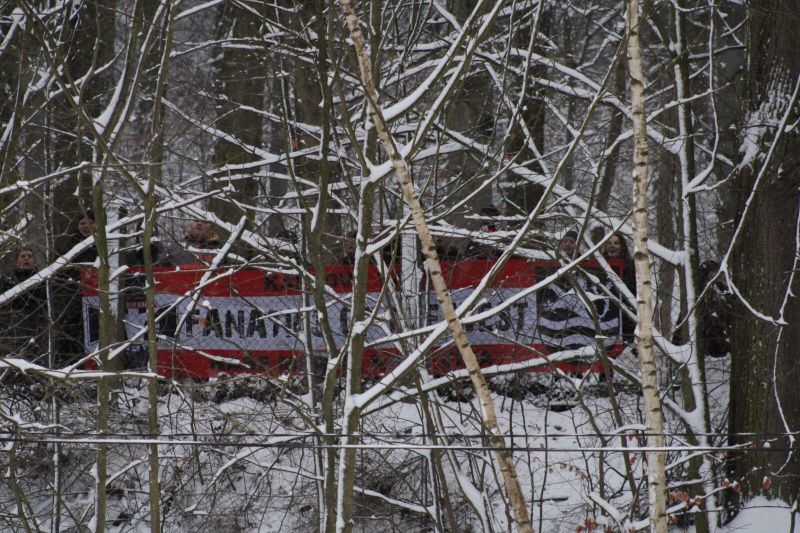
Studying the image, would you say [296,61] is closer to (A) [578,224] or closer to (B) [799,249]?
(A) [578,224]

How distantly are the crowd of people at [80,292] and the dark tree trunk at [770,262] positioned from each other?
1.15ft

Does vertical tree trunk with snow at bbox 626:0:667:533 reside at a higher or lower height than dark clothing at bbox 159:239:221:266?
lower

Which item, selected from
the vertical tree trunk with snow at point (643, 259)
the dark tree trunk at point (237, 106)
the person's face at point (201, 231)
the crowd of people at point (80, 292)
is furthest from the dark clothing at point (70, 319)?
the vertical tree trunk with snow at point (643, 259)

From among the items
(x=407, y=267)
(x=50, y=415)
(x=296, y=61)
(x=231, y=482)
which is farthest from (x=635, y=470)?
(x=50, y=415)

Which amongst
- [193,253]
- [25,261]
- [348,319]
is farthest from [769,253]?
[25,261]

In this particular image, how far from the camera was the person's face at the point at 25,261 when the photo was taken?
27.0 feet

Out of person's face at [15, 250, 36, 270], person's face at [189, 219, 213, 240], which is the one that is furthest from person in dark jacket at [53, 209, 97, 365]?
person's face at [189, 219, 213, 240]

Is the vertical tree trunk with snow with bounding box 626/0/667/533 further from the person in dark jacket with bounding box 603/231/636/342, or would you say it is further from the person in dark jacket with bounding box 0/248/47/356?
the person in dark jacket with bounding box 0/248/47/356

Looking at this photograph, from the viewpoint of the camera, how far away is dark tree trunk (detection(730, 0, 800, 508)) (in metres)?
6.89

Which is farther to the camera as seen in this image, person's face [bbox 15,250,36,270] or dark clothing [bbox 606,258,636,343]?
person's face [bbox 15,250,36,270]

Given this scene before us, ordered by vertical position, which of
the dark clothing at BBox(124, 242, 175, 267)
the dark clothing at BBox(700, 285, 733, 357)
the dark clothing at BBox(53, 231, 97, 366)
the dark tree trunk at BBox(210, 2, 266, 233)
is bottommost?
the dark clothing at BBox(700, 285, 733, 357)

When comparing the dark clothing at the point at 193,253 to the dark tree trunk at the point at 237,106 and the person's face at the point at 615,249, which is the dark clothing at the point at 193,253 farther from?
the person's face at the point at 615,249

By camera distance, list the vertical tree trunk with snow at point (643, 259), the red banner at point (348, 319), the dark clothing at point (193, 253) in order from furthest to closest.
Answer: the dark clothing at point (193, 253) < the red banner at point (348, 319) < the vertical tree trunk with snow at point (643, 259)

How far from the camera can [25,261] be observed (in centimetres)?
830
